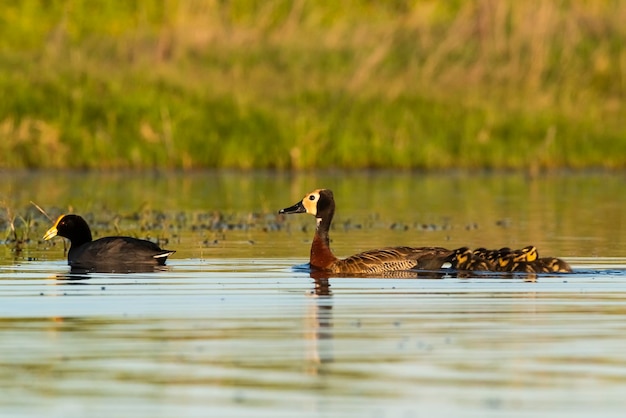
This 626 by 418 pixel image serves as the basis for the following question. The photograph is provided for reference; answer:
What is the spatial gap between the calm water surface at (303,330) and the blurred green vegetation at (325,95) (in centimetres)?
1025

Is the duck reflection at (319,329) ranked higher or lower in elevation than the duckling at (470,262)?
lower

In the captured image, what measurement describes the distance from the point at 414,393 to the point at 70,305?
4657 mm

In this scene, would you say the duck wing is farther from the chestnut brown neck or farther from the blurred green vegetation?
the blurred green vegetation

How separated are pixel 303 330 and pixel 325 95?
22.9 meters

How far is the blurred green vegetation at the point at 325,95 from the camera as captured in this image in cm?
3219

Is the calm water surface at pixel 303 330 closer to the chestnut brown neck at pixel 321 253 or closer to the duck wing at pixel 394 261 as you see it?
the chestnut brown neck at pixel 321 253

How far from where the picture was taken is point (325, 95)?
110 feet

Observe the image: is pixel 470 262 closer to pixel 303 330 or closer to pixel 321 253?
pixel 321 253

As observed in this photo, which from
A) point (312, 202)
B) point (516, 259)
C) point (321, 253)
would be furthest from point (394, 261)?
point (312, 202)

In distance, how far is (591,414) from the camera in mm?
7879

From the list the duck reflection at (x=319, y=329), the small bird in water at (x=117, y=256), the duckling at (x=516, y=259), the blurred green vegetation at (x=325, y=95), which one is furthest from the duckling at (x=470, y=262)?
the blurred green vegetation at (x=325, y=95)

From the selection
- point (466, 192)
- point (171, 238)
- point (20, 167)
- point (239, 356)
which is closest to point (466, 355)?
point (239, 356)

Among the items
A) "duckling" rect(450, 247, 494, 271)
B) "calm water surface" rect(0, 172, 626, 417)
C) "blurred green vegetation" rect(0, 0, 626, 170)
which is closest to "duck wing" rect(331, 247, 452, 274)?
"duckling" rect(450, 247, 494, 271)

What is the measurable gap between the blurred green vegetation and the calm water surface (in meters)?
10.2
